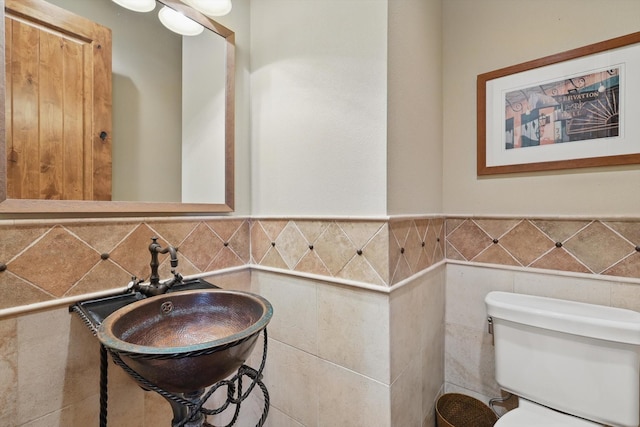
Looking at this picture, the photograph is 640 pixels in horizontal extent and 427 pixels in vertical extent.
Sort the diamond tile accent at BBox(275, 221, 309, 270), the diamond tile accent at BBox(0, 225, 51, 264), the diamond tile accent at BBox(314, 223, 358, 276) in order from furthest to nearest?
1. the diamond tile accent at BBox(275, 221, 309, 270)
2. the diamond tile accent at BBox(314, 223, 358, 276)
3. the diamond tile accent at BBox(0, 225, 51, 264)

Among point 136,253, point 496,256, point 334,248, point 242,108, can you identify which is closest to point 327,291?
point 334,248

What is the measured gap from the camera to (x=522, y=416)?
104cm

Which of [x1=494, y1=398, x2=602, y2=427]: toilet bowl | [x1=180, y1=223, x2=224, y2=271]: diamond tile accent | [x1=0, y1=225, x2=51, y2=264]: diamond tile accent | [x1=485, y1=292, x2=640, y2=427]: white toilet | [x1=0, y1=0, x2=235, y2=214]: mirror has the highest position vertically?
[x1=0, y1=0, x2=235, y2=214]: mirror

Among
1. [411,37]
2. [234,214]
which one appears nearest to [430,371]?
[234,214]

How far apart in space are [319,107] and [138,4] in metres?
0.73

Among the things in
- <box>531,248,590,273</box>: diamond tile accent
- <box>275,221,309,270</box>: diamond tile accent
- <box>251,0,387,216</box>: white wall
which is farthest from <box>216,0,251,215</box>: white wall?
<box>531,248,590,273</box>: diamond tile accent

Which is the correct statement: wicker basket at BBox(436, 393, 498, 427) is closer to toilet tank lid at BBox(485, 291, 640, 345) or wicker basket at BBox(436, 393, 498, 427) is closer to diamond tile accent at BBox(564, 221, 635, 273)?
toilet tank lid at BBox(485, 291, 640, 345)

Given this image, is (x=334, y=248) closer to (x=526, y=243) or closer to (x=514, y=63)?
(x=526, y=243)

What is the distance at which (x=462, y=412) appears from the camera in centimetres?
131

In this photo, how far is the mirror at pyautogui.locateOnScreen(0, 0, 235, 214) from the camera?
3.01 feet

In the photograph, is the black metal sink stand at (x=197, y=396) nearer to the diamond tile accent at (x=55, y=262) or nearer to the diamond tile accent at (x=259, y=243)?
the diamond tile accent at (x=55, y=262)

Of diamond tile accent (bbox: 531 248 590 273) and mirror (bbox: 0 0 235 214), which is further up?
mirror (bbox: 0 0 235 214)

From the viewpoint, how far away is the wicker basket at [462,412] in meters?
1.25

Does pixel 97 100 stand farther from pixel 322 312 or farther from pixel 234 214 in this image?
pixel 322 312
